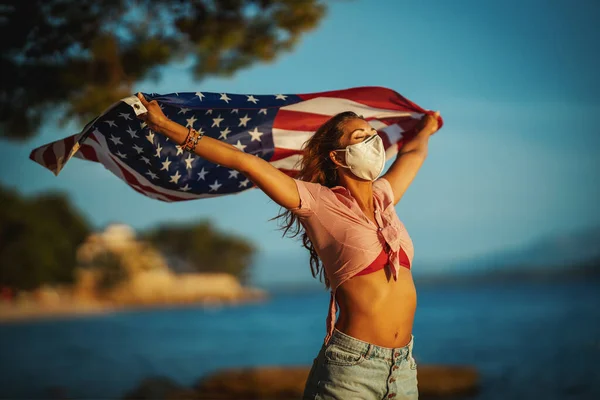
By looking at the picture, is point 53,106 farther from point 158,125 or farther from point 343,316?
point 343,316

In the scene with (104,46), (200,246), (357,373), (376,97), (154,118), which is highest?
(200,246)

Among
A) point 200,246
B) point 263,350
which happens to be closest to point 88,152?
point 263,350

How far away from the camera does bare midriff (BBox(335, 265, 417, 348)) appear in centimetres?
244

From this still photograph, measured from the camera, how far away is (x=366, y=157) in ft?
8.57

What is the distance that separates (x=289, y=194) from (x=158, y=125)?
566 mm

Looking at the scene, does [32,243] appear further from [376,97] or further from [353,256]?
[353,256]

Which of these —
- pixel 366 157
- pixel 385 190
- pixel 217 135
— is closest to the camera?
pixel 366 157

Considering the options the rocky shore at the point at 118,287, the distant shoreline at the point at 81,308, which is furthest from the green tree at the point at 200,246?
the distant shoreline at the point at 81,308

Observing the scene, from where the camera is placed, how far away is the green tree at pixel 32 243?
30406 mm

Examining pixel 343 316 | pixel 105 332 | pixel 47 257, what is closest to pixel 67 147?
pixel 343 316

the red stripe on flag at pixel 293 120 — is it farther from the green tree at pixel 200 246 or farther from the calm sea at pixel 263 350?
the green tree at pixel 200 246

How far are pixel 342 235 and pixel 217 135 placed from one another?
4.39 feet

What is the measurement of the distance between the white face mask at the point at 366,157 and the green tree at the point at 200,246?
66716 mm

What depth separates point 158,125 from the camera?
250 centimetres
